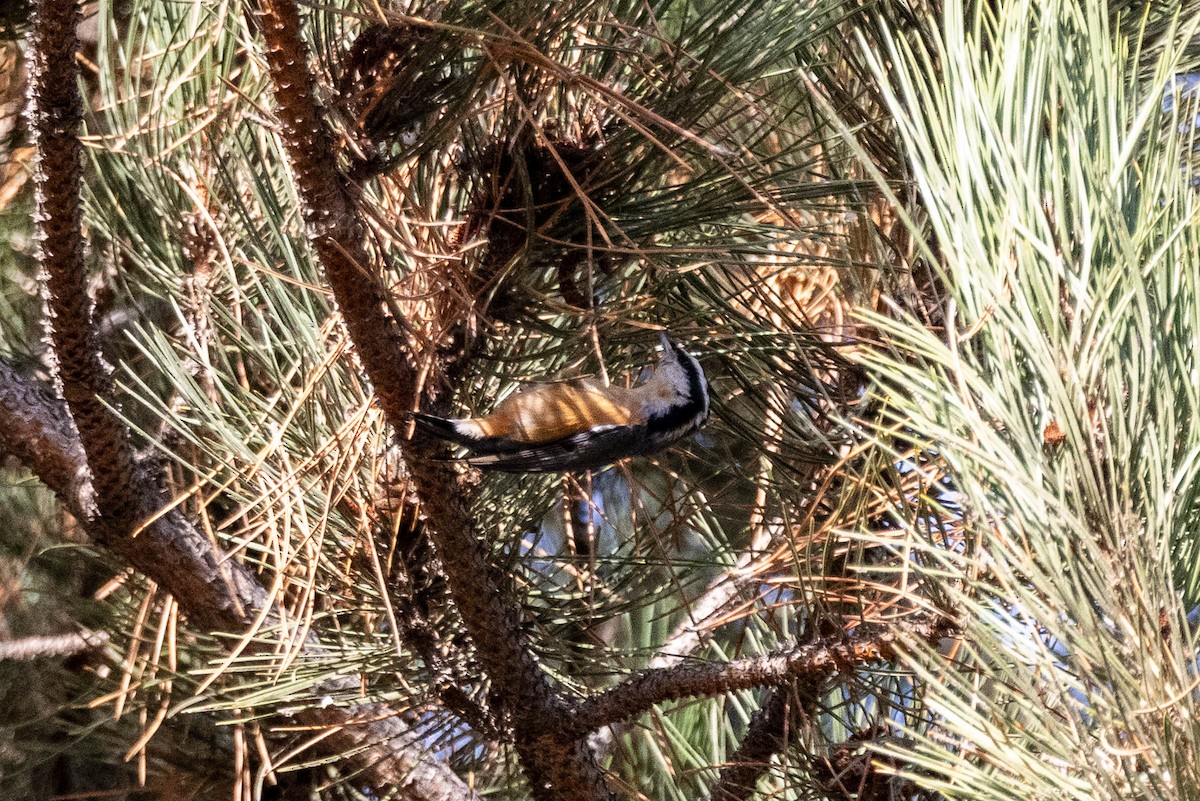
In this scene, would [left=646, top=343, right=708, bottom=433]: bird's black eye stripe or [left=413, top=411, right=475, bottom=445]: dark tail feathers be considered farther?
[left=646, top=343, right=708, bottom=433]: bird's black eye stripe

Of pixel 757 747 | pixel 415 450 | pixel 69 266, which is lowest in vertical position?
pixel 757 747

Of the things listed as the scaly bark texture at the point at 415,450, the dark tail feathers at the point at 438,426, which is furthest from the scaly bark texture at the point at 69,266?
the dark tail feathers at the point at 438,426

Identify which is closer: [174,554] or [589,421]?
[174,554]

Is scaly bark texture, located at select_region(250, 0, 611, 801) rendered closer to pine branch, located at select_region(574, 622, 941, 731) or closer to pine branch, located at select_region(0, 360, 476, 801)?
pine branch, located at select_region(574, 622, 941, 731)

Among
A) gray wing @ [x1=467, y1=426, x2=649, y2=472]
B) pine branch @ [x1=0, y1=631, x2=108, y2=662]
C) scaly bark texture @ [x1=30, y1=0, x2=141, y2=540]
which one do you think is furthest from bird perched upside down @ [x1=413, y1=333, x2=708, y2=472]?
pine branch @ [x1=0, y1=631, x2=108, y2=662]

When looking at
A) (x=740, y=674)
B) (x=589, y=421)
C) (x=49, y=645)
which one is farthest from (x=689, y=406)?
(x=49, y=645)

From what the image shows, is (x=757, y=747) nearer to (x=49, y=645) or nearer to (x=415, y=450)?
(x=415, y=450)

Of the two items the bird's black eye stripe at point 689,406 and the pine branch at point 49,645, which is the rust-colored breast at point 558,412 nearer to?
the bird's black eye stripe at point 689,406
